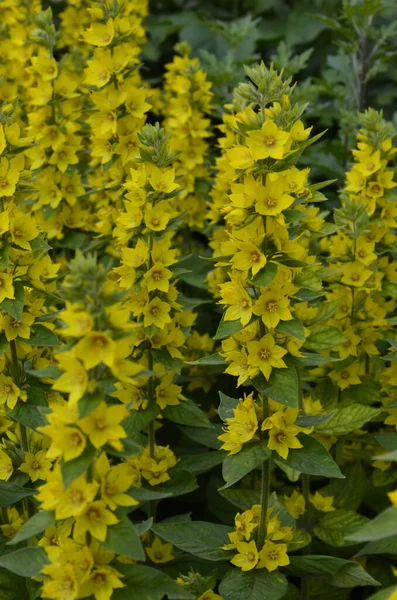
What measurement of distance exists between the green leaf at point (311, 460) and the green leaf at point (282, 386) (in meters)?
0.20

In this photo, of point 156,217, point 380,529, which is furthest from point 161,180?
point 380,529

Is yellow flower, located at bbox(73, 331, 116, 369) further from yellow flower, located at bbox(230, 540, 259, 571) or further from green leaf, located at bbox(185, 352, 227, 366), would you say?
yellow flower, located at bbox(230, 540, 259, 571)

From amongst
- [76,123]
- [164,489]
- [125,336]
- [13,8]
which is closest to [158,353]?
[164,489]

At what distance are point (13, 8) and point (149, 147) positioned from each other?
1.73 m

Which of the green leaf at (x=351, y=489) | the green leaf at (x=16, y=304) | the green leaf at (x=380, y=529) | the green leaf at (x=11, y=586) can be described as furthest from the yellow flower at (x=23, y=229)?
the green leaf at (x=351, y=489)

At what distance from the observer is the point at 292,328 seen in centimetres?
215

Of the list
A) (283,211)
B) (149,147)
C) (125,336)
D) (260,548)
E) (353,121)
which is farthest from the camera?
(353,121)

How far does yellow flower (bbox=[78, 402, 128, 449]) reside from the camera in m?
1.76

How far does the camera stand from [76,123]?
132 inches

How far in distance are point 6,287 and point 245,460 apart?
2.69 ft

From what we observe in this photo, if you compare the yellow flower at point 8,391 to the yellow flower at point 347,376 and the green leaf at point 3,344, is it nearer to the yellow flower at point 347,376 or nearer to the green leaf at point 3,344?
the green leaf at point 3,344

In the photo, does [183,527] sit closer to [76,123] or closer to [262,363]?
[262,363]

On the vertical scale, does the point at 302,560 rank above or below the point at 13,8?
below

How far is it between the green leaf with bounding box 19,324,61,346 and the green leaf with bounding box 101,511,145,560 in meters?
0.74
